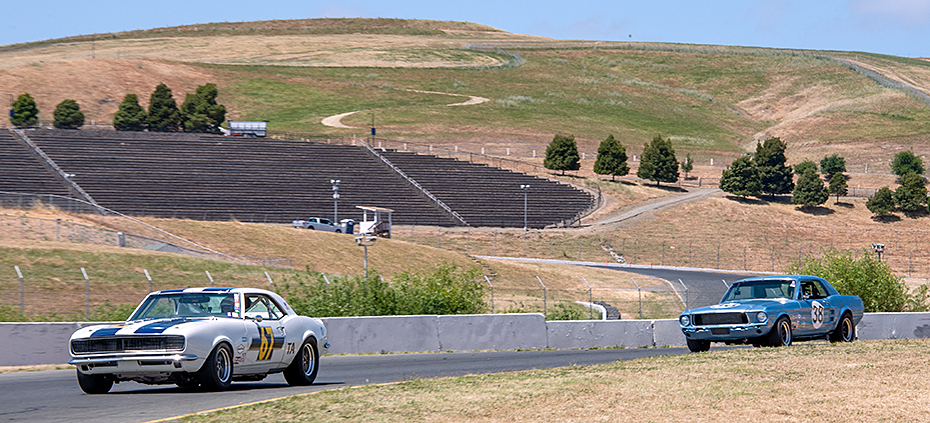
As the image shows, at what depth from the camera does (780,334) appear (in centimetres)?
2141

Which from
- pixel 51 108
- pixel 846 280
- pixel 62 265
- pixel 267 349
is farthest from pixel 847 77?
pixel 267 349

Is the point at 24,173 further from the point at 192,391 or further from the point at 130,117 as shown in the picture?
the point at 192,391

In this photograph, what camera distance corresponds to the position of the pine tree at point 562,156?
108m

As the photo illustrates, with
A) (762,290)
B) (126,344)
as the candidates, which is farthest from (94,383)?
(762,290)

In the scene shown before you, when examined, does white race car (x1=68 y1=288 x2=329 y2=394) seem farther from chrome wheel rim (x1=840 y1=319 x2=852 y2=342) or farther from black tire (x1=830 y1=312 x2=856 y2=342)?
chrome wheel rim (x1=840 y1=319 x2=852 y2=342)

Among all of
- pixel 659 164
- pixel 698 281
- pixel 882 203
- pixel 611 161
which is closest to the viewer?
pixel 698 281

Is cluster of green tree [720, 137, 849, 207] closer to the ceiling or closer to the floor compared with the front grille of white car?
closer to the ceiling

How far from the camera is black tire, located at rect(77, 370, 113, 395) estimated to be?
47.1ft

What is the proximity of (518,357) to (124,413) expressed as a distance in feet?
42.6

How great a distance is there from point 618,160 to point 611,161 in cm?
96

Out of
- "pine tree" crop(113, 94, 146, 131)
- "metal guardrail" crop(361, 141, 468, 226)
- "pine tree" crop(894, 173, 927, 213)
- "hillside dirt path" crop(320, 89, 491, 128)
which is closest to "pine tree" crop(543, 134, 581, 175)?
"metal guardrail" crop(361, 141, 468, 226)

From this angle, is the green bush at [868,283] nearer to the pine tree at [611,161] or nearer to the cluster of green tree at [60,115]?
the pine tree at [611,161]

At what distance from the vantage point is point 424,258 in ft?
196

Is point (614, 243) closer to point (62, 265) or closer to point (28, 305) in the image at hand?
point (62, 265)
